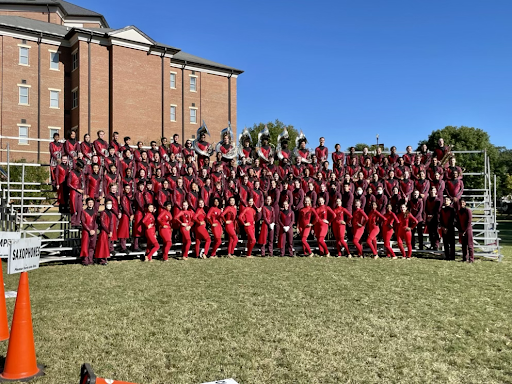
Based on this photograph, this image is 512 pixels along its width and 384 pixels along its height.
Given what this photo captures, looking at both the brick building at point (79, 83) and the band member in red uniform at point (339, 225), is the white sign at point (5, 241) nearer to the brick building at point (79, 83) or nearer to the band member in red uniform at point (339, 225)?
the band member in red uniform at point (339, 225)

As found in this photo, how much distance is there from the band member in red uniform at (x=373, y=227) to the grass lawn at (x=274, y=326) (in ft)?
9.74

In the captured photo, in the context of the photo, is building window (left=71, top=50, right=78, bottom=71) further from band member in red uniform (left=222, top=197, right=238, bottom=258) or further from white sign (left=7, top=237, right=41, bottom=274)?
white sign (left=7, top=237, right=41, bottom=274)

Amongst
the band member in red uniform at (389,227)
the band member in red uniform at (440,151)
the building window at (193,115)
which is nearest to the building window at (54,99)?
the building window at (193,115)

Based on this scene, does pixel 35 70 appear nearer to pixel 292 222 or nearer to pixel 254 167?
pixel 254 167

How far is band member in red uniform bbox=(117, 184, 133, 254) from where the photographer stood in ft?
38.8

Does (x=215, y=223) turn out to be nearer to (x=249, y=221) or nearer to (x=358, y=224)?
(x=249, y=221)

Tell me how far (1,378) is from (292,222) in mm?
9673

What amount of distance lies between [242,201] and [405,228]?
5.13 m

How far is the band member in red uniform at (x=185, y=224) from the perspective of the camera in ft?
39.3

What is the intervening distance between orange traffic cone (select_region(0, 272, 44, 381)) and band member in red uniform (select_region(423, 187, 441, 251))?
38.4ft

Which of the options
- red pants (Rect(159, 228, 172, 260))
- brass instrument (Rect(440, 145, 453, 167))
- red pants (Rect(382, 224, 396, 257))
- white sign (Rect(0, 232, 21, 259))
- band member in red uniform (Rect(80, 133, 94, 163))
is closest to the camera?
white sign (Rect(0, 232, 21, 259))

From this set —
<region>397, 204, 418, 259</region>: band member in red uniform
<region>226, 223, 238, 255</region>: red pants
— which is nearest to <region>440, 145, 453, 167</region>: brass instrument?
<region>397, 204, 418, 259</region>: band member in red uniform

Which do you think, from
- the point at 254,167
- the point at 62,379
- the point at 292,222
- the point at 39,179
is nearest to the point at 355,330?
the point at 62,379

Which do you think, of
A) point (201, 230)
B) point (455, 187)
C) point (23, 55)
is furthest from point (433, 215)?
point (23, 55)
